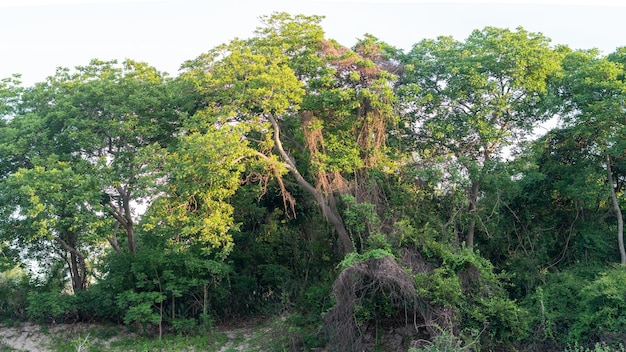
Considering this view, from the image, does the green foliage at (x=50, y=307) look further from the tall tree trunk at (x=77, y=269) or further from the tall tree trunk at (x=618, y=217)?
the tall tree trunk at (x=618, y=217)

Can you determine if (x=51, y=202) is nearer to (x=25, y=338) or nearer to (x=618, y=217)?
(x=25, y=338)

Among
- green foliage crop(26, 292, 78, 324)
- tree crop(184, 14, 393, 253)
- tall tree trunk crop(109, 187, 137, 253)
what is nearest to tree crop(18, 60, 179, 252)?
tall tree trunk crop(109, 187, 137, 253)

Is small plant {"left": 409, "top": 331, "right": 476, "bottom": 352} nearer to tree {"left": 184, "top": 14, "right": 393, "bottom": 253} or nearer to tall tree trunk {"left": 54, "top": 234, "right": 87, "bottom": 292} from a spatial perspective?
tree {"left": 184, "top": 14, "right": 393, "bottom": 253}

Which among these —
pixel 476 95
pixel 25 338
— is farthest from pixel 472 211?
pixel 25 338

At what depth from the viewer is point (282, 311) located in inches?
671

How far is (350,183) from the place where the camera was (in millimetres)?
15586

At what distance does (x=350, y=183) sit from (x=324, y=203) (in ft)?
2.69

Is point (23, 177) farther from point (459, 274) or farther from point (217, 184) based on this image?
point (459, 274)

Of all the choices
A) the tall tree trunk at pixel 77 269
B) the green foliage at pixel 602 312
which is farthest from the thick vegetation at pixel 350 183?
the tall tree trunk at pixel 77 269

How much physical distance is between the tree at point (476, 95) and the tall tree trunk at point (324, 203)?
3.01 metres

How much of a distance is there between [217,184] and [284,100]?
7.92 feet

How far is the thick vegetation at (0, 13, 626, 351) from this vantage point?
13.7 m

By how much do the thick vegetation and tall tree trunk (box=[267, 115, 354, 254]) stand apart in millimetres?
59

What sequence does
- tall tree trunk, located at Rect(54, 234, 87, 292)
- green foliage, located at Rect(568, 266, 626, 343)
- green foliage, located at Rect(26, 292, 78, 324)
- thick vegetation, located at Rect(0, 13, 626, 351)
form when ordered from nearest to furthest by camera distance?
green foliage, located at Rect(568, 266, 626, 343) → thick vegetation, located at Rect(0, 13, 626, 351) → green foliage, located at Rect(26, 292, 78, 324) → tall tree trunk, located at Rect(54, 234, 87, 292)
